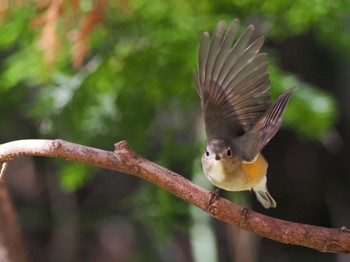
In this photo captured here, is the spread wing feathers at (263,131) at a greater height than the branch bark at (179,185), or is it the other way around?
the spread wing feathers at (263,131)

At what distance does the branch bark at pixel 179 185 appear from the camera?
1109mm

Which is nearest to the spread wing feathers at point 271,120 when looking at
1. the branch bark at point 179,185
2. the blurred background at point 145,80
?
the branch bark at point 179,185

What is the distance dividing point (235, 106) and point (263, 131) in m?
0.09

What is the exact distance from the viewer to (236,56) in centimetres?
121

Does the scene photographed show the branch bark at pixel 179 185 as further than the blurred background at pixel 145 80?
No

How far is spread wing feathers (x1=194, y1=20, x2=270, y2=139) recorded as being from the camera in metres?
1.19

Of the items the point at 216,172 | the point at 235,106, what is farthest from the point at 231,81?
the point at 216,172

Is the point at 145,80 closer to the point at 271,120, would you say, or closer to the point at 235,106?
the point at 235,106

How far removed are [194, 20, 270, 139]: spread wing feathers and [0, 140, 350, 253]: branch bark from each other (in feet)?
0.68

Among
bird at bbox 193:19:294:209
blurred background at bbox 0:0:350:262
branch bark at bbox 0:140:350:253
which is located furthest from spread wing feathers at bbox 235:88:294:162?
blurred background at bbox 0:0:350:262

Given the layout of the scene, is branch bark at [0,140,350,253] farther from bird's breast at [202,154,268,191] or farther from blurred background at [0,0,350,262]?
blurred background at [0,0,350,262]

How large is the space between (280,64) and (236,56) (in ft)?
5.17

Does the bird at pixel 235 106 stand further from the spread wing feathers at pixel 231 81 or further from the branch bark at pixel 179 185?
the branch bark at pixel 179 185

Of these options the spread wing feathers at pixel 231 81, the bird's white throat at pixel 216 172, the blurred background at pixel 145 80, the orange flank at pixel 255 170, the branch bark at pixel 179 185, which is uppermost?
the blurred background at pixel 145 80
